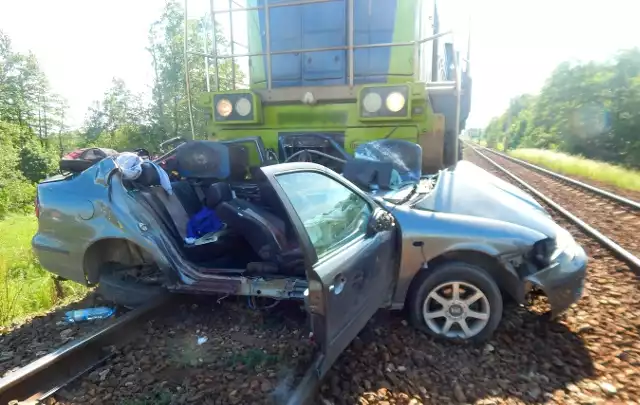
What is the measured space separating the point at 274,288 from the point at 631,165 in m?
32.4

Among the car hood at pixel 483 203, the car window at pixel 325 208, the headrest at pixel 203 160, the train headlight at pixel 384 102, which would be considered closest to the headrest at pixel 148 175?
the headrest at pixel 203 160

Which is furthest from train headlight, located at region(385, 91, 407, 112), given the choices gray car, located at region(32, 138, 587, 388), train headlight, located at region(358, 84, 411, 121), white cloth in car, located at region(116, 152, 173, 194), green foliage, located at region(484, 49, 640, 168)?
green foliage, located at region(484, 49, 640, 168)

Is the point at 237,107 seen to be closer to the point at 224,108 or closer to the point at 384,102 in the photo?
the point at 224,108

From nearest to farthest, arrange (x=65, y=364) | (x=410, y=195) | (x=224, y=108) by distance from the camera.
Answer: (x=65, y=364)
(x=410, y=195)
(x=224, y=108)

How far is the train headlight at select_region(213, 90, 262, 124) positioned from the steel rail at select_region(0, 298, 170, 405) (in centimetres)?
307

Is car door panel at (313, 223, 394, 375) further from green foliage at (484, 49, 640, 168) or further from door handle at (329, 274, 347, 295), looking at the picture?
green foliage at (484, 49, 640, 168)

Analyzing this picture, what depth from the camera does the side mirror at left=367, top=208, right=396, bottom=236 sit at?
2.95 meters

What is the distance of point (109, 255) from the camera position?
3.94m

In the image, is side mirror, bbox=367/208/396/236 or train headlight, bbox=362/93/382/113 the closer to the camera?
side mirror, bbox=367/208/396/236

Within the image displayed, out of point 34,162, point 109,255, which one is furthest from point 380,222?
point 34,162

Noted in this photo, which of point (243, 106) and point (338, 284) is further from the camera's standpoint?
point (243, 106)

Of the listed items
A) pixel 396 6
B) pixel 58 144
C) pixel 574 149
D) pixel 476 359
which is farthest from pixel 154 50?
pixel 574 149

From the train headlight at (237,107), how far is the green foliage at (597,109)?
3049 cm

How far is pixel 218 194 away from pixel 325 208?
62.8 inches
